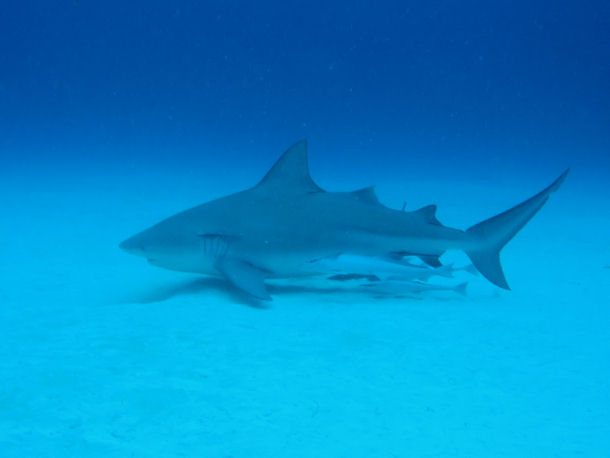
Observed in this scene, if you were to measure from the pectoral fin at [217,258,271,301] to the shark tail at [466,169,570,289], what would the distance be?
7.03 ft

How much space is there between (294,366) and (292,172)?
2.66m

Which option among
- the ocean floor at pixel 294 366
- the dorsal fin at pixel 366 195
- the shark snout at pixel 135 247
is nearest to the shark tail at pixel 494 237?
the ocean floor at pixel 294 366

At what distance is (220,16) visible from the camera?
70562 millimetres

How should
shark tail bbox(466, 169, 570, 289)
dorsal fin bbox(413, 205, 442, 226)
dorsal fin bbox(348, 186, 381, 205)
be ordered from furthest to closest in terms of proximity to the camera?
dorsal fin bbox(348, 186, 381, 205), dorsal fin bbox(413, 205, 442, 226), shark tail bbox(466, 169, 570, 289)

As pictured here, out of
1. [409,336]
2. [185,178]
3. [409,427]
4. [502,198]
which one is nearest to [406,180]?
[502,198]

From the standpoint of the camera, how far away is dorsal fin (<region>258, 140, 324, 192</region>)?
5.33m

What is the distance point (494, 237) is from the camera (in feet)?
16.6

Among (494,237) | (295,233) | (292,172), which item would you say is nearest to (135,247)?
(295,233)

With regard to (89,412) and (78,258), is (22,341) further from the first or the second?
(78,258)

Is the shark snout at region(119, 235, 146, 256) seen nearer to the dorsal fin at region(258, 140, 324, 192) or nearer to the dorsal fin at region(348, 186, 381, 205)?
the dorsal fin at region(258, 140, 324, 192)

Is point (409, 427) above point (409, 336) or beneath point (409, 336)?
beneath

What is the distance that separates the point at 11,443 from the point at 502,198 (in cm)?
1657

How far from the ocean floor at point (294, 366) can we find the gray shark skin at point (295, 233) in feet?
1.19

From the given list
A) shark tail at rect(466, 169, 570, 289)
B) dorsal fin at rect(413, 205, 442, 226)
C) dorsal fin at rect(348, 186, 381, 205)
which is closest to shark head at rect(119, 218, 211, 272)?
dorsal fin at rect(348, 186, 381, 205)
